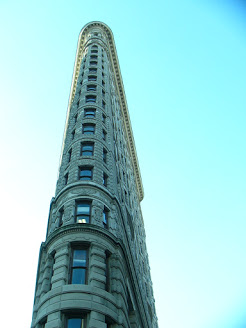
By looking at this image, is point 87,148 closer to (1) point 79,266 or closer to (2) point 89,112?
(2) point 89,112

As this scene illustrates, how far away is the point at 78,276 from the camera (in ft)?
73.9

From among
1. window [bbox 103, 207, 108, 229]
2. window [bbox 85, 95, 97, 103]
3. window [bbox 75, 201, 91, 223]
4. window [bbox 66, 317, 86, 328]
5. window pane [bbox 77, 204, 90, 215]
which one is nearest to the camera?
window [bbox 66, 317, 86, 328]

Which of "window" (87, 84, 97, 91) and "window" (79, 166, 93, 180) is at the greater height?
"window" (87, 84, 97, 91)

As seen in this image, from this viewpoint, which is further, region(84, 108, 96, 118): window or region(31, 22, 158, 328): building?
region(84, 108, 96, 118): window

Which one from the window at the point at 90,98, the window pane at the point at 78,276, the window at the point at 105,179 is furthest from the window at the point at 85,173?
the window at the point at 90,98

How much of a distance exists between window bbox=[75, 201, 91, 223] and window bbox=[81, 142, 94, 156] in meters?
7.63

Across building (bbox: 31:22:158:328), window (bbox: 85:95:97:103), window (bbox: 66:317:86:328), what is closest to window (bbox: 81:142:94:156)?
building (bbox: 31:22:158:328)

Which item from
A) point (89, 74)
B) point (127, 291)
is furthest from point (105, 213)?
point (89, 74)

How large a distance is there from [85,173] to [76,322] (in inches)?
591

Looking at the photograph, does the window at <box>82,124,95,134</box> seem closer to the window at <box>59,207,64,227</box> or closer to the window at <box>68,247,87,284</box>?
the window at <box>59,207,64,227</box>

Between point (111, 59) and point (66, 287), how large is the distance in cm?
6357

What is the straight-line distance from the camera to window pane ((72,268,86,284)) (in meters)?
22.2

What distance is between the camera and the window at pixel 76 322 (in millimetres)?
19547

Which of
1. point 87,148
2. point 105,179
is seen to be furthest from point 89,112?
point 105,179
